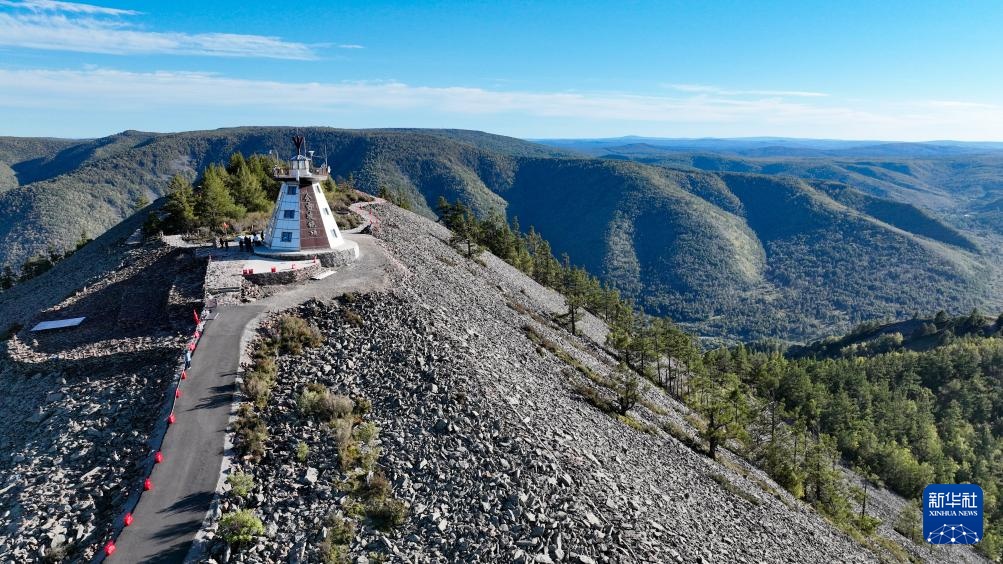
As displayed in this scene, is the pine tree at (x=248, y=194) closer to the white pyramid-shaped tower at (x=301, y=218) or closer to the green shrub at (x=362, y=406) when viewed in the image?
the white pyramid-shaped tower at (x=301, y=218)

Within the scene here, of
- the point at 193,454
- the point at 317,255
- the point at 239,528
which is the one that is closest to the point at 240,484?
the point at 239,528

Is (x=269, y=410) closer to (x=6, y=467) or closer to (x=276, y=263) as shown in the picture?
(x=6, y=467)

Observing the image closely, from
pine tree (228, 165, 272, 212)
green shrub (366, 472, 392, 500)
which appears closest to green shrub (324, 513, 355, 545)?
green shrub (366, 472, 392, 500)

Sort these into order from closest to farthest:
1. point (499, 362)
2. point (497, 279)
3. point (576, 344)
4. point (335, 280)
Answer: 1. point (499, 362)
2. point (335, 280)
3. point (576, 344)
4. point (497, 279)

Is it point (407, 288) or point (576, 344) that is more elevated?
point (407, 288)

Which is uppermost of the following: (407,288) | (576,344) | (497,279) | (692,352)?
(407,288)

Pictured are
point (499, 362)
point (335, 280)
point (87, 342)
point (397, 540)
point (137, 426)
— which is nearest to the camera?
point (397, 540)

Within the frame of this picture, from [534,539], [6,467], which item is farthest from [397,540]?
[6,467]
